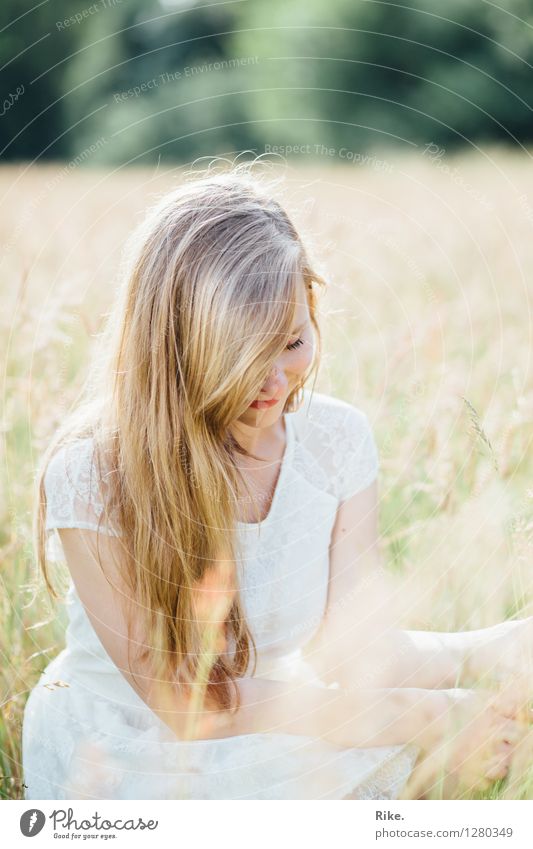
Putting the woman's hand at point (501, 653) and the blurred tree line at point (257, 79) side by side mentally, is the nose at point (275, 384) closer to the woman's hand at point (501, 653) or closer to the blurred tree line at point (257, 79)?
the woman's hand at point (501, 653)

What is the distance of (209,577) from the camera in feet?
3.92

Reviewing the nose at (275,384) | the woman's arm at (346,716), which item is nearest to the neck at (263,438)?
the nose at (275,384)

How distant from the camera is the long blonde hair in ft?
3.39

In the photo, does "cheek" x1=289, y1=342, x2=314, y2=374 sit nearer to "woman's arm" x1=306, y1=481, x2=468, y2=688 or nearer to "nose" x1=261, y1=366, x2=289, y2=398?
"nose" x1=261, y1=366, x2=289, y2=398

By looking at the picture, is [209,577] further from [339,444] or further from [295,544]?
[339,444]

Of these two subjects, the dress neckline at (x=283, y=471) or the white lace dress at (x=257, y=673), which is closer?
the white lace dress at (x=257, y=673)

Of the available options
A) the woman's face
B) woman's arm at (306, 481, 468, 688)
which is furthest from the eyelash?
woman's arm at (306, 481, 468, 688)

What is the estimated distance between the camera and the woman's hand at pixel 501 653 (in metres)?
1.22

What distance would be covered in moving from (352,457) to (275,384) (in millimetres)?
268

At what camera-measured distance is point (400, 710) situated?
1.12 m

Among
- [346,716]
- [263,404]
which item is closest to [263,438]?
[263,404]

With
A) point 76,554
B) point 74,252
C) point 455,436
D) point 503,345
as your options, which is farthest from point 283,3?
point 76,554

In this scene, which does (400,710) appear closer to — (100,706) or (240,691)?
(240,691)
